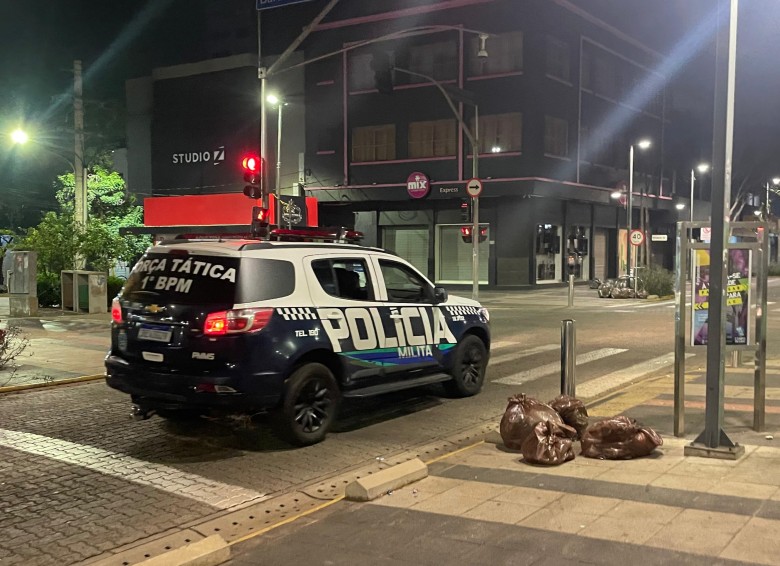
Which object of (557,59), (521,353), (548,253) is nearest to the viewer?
(521,353)

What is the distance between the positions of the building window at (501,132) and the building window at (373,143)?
184 inches

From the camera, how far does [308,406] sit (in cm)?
692

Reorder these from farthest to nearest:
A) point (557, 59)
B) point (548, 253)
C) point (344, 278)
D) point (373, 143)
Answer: point (373, 143)
point (548, 253)
point (557, 59)
point (344, 278)

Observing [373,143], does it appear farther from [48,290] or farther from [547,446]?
[547,446]

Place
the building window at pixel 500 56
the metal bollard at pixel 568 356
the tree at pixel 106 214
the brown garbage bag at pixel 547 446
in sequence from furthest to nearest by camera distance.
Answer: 1. the building window at pixel 500 56
2. the tree at pixel 106 214
3. the metal bollard at pixel 568 356
4. the brown garbage bag at pixel 547 446

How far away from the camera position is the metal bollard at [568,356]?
8.08 meters

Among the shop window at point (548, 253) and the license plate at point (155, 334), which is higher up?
the shop window at point (548, 253)

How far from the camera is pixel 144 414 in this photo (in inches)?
277

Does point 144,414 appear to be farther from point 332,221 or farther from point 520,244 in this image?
point 332,221

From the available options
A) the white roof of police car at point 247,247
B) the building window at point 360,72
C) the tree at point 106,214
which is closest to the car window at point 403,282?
the white roof of police car at point 247,247

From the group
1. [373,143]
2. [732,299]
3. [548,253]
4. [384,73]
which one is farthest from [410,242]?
[732,299]

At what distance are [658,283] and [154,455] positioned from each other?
2710cm

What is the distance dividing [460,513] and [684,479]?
1833 millimetres

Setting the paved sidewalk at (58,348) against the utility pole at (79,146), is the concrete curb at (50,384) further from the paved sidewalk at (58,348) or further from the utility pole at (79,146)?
the utility pole at (79,146)
